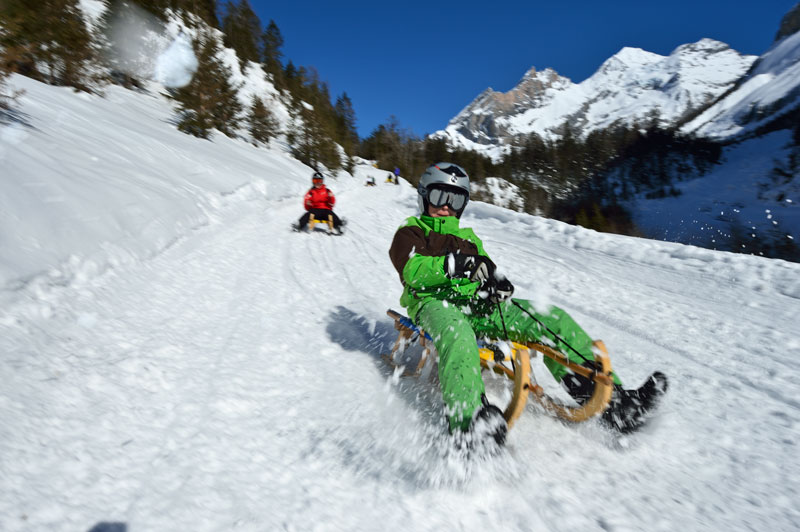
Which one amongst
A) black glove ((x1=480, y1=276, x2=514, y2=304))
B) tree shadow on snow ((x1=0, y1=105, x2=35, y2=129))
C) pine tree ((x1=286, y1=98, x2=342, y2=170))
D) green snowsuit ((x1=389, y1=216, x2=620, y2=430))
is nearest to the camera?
green snowsuit ((x1=389, y1=216, x2=620, y2=430))

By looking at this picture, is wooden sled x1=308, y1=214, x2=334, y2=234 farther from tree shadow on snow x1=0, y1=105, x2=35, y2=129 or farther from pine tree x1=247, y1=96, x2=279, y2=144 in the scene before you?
pine tree x1=247, y1=96, x2=279, y2=144

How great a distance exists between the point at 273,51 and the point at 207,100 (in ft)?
108

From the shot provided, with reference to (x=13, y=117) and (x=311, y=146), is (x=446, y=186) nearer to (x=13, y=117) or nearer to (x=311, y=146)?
(x=13, y=117)

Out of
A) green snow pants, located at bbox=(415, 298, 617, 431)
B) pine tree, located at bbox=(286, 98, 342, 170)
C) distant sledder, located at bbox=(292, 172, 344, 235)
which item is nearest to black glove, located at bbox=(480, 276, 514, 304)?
green snow pants, located at bbox=(415, 298, 617, 431)

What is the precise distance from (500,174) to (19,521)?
193 ft

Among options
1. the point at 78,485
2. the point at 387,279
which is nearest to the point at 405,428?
the point at 78,485

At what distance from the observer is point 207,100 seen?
709 inches

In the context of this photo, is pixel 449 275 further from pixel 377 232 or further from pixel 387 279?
pixel 377 232

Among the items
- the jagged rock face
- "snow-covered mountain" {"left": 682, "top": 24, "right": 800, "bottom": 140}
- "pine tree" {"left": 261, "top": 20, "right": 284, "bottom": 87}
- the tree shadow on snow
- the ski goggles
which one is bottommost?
the tree shadow on snow

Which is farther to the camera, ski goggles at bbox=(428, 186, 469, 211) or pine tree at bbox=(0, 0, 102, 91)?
pine tree at bbox=(0, 0, 102, 91)

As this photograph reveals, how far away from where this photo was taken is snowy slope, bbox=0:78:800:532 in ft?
5.13

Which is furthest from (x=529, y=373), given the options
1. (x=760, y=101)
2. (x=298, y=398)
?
Answer: (x=760, y=101)

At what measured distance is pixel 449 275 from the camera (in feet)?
7.74

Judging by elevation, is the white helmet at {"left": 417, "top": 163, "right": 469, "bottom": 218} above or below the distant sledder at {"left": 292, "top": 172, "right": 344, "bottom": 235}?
above
